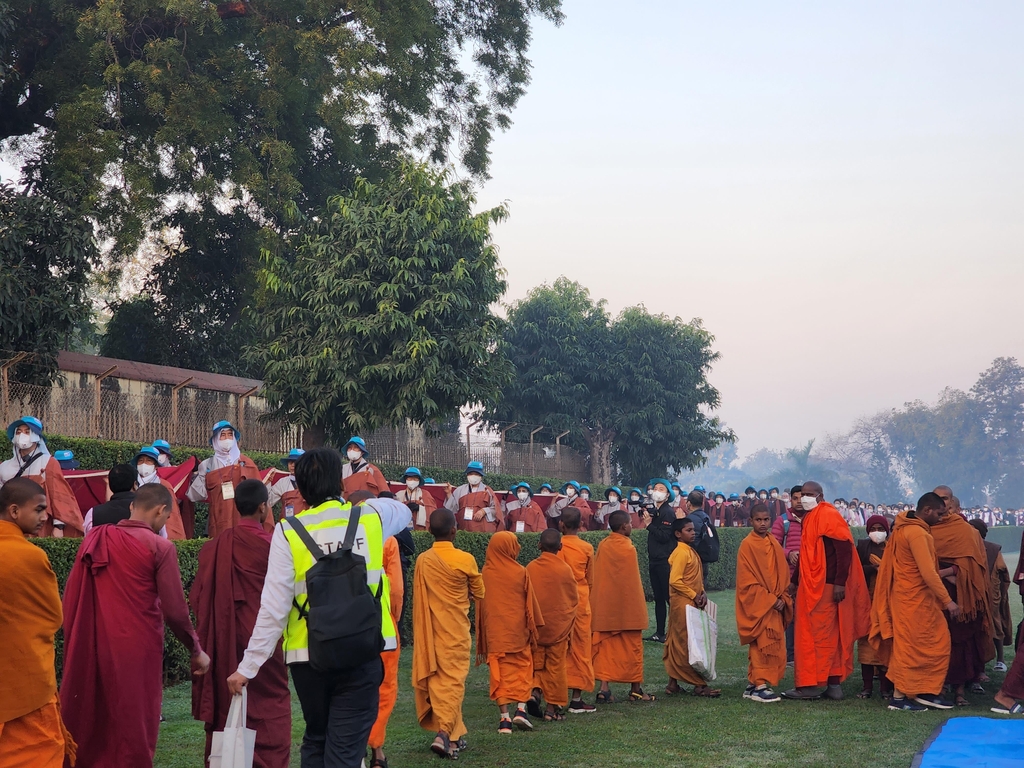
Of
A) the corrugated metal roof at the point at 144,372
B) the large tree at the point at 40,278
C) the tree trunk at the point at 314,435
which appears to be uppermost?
the large tree at the point at 40,278

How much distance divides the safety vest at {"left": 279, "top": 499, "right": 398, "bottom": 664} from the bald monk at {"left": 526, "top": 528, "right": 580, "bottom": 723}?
14.4 feet

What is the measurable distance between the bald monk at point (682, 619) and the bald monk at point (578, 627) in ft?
3.19

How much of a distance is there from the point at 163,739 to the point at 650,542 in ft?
26.5

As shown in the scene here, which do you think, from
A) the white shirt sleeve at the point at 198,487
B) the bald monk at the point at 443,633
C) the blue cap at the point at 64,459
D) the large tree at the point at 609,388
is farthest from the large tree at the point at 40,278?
the large tree at the point at 609,388

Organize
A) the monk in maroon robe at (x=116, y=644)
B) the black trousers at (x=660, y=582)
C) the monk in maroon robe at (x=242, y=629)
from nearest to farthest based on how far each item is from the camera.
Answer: the monk in maroon robe at (x=116, y=644)
the monk in maroon robe at (x=242, y=629)
the black trousers at (x=660, y=582)

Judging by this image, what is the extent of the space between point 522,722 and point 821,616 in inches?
129

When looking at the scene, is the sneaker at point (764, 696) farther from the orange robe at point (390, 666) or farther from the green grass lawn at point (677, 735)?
the orange robe at point (390, 666)

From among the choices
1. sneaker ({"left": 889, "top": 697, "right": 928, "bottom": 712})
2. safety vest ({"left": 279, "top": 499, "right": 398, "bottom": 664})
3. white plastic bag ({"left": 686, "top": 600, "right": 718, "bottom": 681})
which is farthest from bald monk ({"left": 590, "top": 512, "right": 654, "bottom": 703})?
safety vest ({"left": 279, "top": 499, "right": 398, "bottom": 664})

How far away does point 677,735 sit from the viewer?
8562 mm

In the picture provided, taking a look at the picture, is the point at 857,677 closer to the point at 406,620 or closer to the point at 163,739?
the point at 406,620

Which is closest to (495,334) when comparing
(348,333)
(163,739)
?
(348,333)

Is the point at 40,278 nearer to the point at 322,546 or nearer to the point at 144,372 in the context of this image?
the point at 144,372

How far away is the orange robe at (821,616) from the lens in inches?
405

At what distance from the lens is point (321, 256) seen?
850 inches
